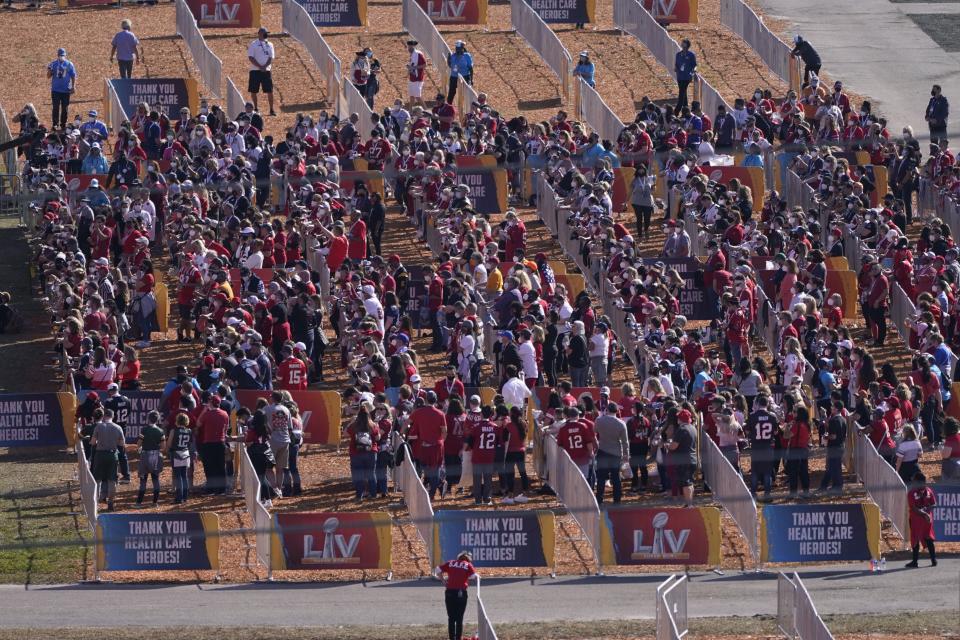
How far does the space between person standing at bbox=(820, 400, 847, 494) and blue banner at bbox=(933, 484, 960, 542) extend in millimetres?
1724

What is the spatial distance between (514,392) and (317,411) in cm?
302

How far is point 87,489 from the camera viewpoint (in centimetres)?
2970

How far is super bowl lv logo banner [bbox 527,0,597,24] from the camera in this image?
55656mm

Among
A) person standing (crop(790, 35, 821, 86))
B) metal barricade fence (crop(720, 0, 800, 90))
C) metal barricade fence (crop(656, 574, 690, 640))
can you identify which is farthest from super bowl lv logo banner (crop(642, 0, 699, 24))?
metal barricade fence (crop(656, 574, 690, 640))

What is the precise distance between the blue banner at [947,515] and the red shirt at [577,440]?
453 cm

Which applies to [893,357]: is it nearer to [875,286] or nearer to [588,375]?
[875,286]

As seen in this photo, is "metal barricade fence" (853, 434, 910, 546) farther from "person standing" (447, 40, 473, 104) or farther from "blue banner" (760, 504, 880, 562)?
"person standing" (447, 40, 473, 104)

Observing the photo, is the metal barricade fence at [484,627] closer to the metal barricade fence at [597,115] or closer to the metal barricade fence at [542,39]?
the metal barricade fence at [597,115]

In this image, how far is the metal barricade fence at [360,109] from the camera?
46.0 metres

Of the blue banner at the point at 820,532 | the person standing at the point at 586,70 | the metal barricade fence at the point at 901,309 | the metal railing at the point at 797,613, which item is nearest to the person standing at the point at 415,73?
the person standing at the point at 586,70

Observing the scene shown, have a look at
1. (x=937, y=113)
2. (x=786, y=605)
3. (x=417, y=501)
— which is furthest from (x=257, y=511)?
(x=937, y=113)

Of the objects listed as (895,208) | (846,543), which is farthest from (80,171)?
(846,543)

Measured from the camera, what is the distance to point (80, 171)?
4278cm

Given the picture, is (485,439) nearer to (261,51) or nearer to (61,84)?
(261,51)
